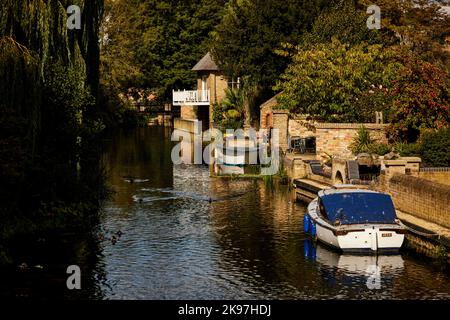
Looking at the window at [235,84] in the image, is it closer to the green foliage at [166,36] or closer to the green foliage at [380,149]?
the green foliage at [166,36]

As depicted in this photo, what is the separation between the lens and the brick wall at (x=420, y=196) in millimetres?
27203

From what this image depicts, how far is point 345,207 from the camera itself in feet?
92.7

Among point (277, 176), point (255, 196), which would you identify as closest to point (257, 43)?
point (277, 176)

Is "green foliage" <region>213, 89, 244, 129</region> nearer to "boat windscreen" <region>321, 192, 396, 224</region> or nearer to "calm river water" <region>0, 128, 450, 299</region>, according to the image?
"calm river water" <region>0, 128, 450, 299</region>

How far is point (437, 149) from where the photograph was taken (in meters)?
34.6

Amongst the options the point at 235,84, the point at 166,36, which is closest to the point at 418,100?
the point at 235,84

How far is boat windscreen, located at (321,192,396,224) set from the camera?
90.4 feet

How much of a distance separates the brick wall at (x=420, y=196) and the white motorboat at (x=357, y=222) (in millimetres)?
1410

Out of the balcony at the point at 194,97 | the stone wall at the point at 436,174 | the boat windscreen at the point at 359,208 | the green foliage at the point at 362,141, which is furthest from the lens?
the balcony at the point at 194,97

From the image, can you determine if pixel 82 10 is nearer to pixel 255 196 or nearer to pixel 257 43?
pixel 255 196

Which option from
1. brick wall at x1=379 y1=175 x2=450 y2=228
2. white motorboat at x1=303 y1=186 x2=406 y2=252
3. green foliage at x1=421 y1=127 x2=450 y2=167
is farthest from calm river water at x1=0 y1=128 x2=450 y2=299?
green foliage at x1=421 y1=127 x2=450 y2=167

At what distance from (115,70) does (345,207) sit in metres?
67.7

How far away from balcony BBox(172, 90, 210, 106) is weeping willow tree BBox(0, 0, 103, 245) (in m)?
48.6

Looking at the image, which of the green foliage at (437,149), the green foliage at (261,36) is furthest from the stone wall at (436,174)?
the green foliage at (261,36)
